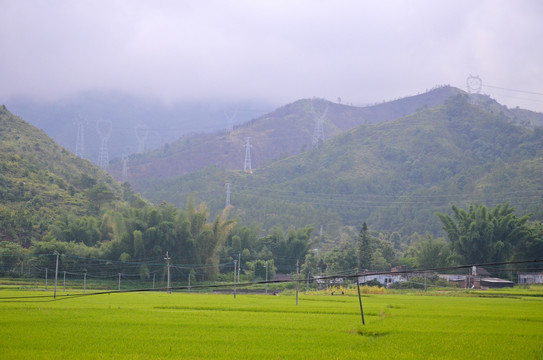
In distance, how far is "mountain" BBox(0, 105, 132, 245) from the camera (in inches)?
2212

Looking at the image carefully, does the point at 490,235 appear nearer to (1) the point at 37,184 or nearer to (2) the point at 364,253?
(2) the point at 364,253

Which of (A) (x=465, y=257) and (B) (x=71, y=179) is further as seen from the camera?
(B) (x=71, y=179)

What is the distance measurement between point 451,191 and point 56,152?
64656 millimetres

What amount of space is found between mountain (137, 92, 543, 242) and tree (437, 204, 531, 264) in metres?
23.2

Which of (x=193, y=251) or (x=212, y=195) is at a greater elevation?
(x=212, y=195)

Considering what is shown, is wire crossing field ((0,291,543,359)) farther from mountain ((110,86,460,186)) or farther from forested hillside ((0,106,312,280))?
mountain ((110,86,460,186))

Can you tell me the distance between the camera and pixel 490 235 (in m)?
53.0

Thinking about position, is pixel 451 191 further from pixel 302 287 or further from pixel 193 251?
pixel 193 251

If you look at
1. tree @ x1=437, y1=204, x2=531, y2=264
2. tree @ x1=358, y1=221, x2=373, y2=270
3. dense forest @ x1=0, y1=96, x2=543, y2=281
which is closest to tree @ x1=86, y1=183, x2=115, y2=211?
dense forest @ x1=0, y1=96, x2=543, y2=281

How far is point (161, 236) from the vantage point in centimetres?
5184

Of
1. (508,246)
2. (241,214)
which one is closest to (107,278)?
(508,246)

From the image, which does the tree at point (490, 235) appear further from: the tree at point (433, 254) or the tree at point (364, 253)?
the tree at point (364, 253)

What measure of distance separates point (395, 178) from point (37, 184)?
70283 millimetres

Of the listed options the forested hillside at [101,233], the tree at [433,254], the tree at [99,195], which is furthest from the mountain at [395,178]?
the tree at [99,195]
